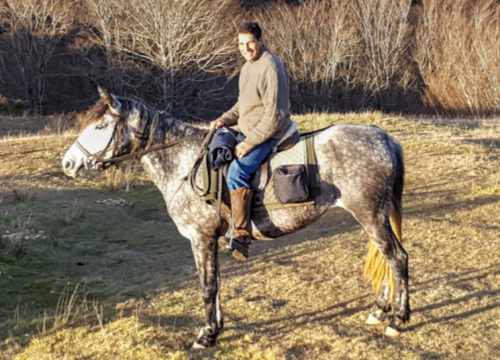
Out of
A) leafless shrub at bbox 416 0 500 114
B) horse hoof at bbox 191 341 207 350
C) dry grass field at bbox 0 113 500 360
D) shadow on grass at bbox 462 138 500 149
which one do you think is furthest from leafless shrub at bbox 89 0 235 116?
horse hoof at bbox 191 341 207 350

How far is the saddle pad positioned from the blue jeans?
0.10m

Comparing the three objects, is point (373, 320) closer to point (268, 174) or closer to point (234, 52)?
point (268, 174)

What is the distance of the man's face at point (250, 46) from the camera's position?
A: 5.18 m

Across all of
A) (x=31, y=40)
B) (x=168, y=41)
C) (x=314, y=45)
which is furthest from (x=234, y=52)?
(x=31, y=40)

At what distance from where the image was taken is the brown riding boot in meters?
5.27

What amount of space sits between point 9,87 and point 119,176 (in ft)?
103

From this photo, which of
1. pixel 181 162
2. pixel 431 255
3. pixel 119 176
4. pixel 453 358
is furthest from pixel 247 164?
pixel 119 176

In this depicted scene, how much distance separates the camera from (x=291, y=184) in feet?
17.3

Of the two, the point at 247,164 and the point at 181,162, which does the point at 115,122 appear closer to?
the point at 181,162

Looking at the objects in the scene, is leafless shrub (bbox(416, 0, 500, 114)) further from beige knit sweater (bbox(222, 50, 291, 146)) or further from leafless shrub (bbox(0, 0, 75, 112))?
beige knit sweater (bbox(222, 50, 291, 146))

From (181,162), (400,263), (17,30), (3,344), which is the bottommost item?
(3,344)

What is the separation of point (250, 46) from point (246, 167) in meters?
1.12

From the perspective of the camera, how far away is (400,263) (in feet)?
18.2

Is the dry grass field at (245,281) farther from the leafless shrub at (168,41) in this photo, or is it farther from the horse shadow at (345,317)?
the leafless shrub at (168,41)
